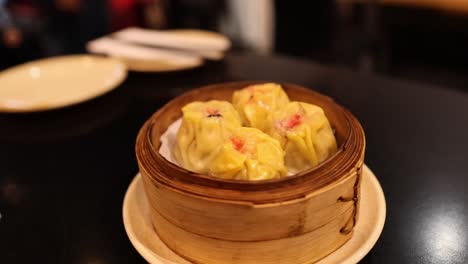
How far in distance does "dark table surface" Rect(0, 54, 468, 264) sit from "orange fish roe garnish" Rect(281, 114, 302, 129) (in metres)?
0.34

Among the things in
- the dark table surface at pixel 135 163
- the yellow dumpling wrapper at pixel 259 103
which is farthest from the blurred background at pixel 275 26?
the yellow dumpling wrapper at pixel 259 103

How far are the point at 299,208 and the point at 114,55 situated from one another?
148 centimetres

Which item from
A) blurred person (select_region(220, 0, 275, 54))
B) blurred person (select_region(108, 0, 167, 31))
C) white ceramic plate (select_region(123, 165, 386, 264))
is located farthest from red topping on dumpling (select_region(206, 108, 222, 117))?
blurred person (select_region(108, 0, 167, 31))

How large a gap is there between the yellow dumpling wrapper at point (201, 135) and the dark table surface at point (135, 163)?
259mm

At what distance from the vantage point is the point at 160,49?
2008 mm

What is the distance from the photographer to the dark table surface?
1.03 metres

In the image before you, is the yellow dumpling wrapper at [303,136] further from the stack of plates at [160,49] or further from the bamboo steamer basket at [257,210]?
the stack of plates at [160,49]

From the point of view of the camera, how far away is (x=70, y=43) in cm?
320

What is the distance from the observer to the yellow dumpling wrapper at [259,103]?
3.57 feet

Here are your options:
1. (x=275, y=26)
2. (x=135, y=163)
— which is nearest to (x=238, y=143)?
(x=135, y=163)

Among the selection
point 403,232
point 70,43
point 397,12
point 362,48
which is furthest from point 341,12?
point 403,232

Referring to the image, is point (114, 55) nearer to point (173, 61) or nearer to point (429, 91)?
point (173, 61)

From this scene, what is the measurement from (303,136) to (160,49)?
47.7 inches

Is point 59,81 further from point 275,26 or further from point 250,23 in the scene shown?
point 275,26
